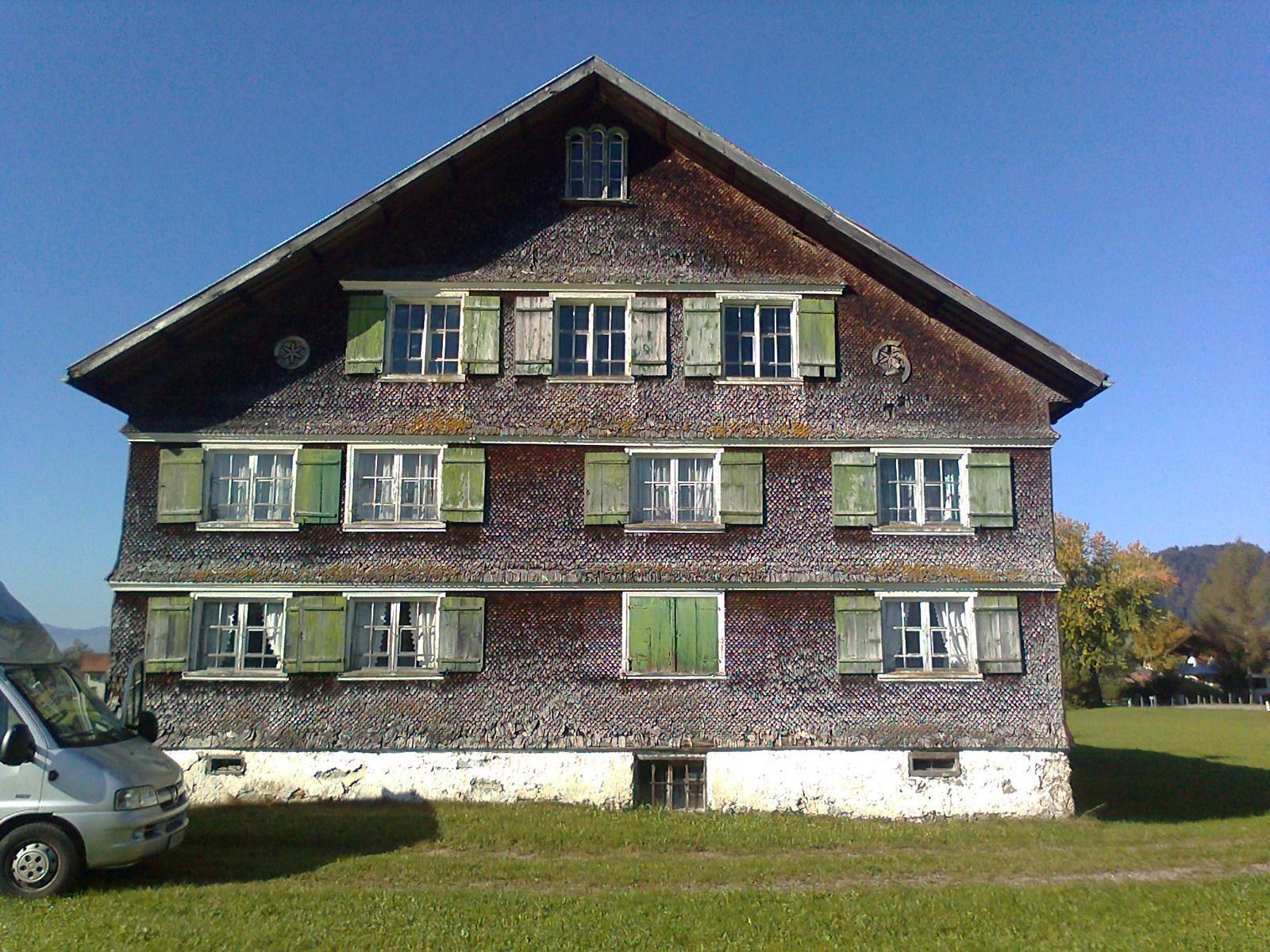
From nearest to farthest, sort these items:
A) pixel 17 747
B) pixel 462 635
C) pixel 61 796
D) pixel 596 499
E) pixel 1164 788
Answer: pixel 17 747
pixel 61 796
pixel 462 635
pixel 596 499
pixel 1164 788

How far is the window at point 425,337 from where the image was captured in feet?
55.8

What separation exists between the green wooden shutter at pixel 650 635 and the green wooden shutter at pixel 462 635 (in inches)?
96.2

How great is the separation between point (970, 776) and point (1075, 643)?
52014 mm

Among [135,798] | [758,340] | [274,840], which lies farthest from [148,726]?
[758,340]

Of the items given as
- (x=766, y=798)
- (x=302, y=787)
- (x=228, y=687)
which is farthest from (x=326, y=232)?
(x=766, y=798)

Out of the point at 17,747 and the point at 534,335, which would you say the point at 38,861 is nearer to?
the point at 17,747

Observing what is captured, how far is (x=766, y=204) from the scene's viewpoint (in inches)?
692

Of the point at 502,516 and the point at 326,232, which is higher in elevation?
the point at 326,232

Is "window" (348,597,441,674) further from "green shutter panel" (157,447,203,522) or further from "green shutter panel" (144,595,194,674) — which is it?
"green shutter panel" (157,447,203,522)

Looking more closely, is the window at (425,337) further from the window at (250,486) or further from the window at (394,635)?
the window at (394,635)

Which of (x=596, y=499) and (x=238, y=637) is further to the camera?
(x=596, y=499)

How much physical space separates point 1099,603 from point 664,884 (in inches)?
2269

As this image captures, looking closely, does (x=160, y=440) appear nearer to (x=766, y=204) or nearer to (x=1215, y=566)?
(x=766, y=204)

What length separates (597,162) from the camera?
17578mm
